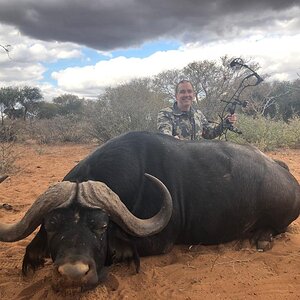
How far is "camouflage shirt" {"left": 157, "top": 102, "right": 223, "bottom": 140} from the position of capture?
23.5 ft

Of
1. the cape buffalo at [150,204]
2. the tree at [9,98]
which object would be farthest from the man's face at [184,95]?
the tree at [9,98]

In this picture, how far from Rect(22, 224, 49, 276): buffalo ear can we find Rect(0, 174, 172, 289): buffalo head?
0.54 feet

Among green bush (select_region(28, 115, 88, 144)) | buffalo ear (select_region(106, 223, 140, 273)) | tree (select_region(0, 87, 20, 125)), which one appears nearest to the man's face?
buffalo ear (select_region(106, 223, 140, 273))

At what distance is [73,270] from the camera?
2715 millimetres

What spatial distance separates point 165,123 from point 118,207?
410 cm

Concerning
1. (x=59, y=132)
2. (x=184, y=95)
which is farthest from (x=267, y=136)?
(x=59, y=132)

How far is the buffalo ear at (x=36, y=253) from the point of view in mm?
3463

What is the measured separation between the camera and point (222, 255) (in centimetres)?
411

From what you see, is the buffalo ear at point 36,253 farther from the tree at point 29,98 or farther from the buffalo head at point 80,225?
the tree at point 29,98

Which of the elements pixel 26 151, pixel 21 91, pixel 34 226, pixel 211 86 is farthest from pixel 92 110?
pixel 21 91

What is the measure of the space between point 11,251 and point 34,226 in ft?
4.22

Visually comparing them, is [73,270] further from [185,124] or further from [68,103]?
[68,103]

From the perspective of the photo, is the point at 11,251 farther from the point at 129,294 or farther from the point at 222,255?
the point at 222,255

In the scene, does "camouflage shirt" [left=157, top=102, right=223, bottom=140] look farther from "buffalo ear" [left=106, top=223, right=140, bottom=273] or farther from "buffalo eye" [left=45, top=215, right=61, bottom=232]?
"buffalo eye" [left=45, top=215, right=61, bottom=232]
